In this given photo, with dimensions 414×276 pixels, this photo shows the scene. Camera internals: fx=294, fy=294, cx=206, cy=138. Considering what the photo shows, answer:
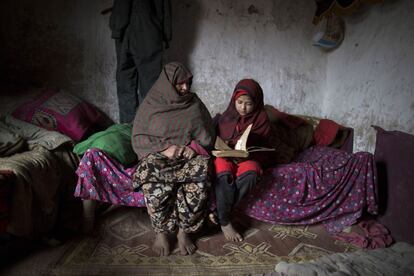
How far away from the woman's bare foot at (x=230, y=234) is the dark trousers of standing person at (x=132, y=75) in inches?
60.6

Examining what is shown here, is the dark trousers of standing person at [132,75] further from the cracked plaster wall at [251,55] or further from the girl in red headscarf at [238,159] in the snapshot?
the girl in red headscarf at [238,159]

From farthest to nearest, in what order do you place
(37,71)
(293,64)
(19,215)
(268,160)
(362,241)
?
(293,64) < (37,71) < (268,160) < (362,241) < (19,215)

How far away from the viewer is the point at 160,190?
1921 millimetres

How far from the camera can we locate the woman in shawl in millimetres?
1940

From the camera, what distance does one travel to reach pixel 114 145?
7.32ft

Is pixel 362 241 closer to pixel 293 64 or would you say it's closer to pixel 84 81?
pixel 293 64

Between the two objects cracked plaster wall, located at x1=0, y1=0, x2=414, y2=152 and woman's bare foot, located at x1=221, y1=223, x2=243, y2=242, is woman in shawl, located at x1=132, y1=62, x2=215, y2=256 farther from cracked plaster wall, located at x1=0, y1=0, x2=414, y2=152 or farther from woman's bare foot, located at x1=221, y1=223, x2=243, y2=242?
cracked plaster wall, located at x1=0, y1=0, x2=414, y2=152

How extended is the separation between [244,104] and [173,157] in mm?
753

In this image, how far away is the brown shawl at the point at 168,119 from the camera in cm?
214

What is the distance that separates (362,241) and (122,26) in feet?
8.98

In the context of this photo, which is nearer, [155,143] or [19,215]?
[19,215]

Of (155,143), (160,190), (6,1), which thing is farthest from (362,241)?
(6,1)

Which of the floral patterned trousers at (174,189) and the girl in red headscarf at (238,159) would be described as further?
the girl in red headscarf at (238,159)

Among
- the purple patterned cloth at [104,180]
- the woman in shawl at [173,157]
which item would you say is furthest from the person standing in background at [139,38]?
the purple patterned cloth at [104,180]
